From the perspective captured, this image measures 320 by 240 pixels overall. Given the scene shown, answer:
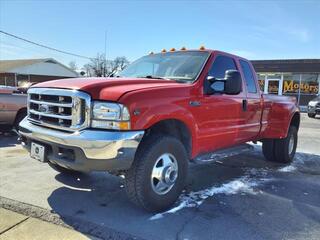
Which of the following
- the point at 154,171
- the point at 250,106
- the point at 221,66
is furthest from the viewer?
the point at 250,106

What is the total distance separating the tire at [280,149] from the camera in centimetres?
682

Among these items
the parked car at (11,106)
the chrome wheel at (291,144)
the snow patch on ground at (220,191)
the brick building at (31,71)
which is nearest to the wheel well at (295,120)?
the chrome wheel at (291,144)

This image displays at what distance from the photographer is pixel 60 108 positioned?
3.65m

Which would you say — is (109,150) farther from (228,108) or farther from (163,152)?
(228,108)

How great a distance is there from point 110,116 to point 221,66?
2.29 metres

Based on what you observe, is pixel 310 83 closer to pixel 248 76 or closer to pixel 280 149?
pixel 280 149

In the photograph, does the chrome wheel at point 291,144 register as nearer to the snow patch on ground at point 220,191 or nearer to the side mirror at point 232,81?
the snow patch on ground at point 220,191

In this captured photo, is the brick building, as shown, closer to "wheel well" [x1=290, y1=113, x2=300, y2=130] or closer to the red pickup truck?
"wheel well" [x1=290, y1=113, x2=300, y2=130]

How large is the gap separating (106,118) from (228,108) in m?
2.15

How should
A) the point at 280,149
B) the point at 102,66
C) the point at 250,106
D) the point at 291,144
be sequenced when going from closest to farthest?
the point at 250,106
the point at 280,149
the point at 291,144
the point at 102,66

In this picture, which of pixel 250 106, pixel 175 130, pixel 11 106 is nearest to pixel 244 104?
pixel 250 106

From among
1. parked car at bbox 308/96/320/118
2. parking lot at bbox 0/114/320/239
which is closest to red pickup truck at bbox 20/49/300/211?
parking lot at bbox 0/114/320/239

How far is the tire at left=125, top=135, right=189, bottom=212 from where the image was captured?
363 centimetres

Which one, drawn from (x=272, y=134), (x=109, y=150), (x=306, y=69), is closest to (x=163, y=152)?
(x=109, y=150)
